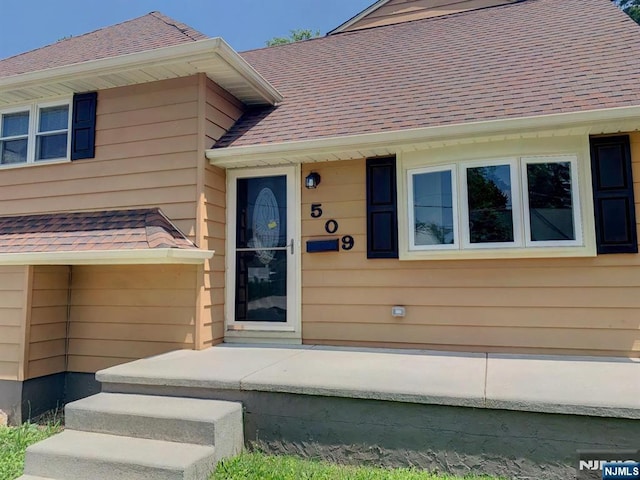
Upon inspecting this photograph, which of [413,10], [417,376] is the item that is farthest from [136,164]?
[413,10]

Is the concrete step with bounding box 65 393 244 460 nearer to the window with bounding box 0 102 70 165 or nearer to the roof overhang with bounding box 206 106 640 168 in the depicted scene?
the roof overhang with bounding box 206 106 640 168

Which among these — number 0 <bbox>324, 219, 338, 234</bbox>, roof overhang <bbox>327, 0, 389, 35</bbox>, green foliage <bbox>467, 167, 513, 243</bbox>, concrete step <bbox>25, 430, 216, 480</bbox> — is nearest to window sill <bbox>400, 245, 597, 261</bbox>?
green foliage <bbox>467, 167, 513, 243</bbox>

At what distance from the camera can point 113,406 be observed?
10.8 feet

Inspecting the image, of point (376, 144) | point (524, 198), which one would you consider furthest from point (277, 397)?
point (524, 198)

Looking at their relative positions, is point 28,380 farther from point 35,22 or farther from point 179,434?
point 35,22

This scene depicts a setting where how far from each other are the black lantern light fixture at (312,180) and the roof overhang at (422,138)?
155mm

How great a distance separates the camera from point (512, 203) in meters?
4.21

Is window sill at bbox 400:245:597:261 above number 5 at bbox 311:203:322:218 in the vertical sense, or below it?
below

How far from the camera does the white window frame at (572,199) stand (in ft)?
13.2

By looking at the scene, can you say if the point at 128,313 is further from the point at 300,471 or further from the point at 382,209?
the point at 382,209

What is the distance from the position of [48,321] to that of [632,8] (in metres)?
22.0

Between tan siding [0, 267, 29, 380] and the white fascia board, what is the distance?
0.97 ft

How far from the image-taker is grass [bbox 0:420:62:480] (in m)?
3.24

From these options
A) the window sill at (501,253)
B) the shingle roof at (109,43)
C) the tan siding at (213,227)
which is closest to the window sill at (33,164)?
the shingle roof at (109,43)
